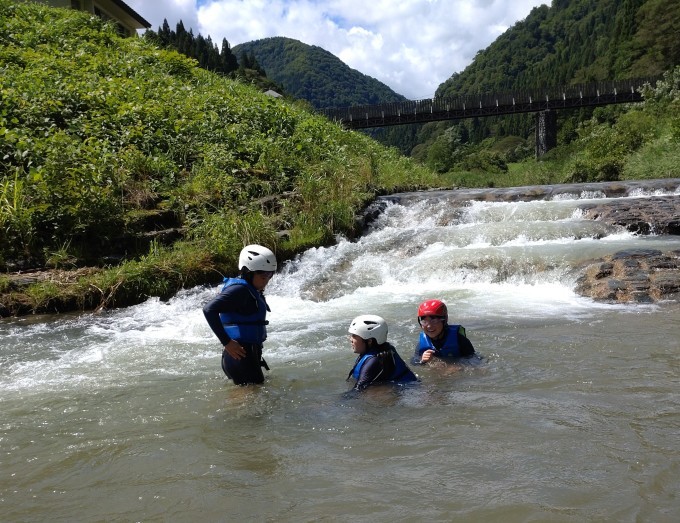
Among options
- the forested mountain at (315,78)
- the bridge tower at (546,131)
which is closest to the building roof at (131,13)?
the bridge tower at (546,131)

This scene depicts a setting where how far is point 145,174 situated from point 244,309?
8905mm

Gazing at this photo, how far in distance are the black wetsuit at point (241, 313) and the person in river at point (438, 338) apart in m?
1.44

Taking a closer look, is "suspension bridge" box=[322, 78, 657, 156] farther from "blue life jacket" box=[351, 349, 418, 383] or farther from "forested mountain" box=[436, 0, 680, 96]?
"blue life jacket" box=[351, 349, 418, 383]

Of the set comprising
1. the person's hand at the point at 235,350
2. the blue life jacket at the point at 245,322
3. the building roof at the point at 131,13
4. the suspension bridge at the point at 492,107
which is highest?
the building roof at the point at 131,13

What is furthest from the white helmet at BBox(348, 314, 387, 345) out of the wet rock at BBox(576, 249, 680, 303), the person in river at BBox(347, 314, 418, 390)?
the wet rock at BBox(576, 249, 680, 303)

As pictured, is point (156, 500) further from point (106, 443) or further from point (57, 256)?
point (57, 256)

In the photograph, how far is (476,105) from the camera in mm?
45438

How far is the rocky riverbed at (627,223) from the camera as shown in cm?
774

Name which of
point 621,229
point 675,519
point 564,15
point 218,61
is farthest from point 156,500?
point 564,15

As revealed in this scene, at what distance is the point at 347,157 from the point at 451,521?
14.4 m

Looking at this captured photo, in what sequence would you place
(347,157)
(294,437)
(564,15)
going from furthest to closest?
(564,15)
(347,157)
(294,437)

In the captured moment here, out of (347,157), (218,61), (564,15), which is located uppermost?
(564,15)

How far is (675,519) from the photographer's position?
8.38ft

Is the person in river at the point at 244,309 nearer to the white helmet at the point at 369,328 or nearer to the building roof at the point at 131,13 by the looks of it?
the white helmet at the point at 369,328
